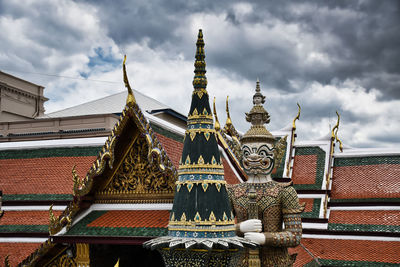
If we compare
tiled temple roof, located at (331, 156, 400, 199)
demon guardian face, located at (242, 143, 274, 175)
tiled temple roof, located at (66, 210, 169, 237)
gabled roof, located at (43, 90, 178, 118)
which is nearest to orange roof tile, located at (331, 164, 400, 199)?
tiled temple roof, located at (331, 156, 400, 199)

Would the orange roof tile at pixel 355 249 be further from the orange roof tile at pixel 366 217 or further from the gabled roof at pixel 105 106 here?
the gabled roof at pixel 105 106

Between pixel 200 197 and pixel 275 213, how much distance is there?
7.50ft

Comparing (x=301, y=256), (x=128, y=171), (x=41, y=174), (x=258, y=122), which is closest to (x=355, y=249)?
(x=301, y=256)

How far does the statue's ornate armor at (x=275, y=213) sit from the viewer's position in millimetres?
6042

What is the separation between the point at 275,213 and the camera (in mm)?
6180

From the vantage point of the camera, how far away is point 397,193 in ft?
39.6

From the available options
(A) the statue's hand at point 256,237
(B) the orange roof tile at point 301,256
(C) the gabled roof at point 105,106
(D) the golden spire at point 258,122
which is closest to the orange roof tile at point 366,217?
(B) the orange roof tile at point 301,256

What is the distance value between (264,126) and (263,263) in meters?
2.07

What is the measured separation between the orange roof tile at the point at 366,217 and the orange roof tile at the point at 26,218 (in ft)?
23.6

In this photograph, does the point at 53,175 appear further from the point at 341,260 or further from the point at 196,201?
the point at 341,260

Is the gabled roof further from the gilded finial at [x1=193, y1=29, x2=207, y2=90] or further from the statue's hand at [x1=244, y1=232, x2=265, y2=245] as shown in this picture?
the gilded finial at [x1=193, y1=29, x2=207, y2=90]

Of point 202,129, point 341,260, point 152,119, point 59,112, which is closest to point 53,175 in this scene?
point 152,119

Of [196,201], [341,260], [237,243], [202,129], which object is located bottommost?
[341,260]

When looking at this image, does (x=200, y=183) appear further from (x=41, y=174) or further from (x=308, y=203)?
(x=308, y=203)
